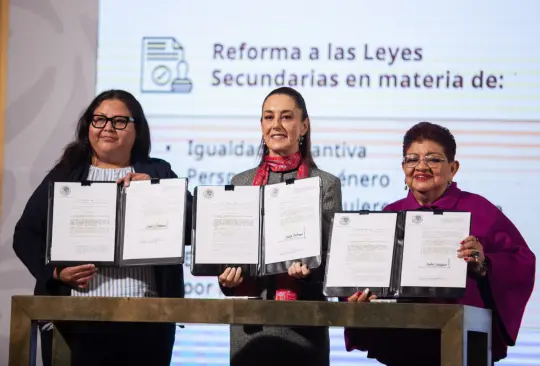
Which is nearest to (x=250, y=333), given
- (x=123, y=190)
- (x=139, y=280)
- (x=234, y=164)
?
(x=139, y=280)

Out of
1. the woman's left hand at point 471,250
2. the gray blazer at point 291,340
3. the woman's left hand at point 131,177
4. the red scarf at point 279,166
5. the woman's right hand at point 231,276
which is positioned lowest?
the gray blazer at point 291,340

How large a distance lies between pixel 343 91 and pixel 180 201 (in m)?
1.48

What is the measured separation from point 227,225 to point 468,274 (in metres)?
0.76

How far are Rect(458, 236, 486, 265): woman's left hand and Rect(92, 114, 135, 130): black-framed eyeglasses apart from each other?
119 cm

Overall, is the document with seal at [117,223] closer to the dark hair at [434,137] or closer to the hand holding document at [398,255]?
the hand holding document at [398,255]

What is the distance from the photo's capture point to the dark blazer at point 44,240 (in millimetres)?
3283

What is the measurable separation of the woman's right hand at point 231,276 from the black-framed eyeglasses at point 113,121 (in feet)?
2.19

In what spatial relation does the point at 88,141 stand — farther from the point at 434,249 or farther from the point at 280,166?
the point at 434,249

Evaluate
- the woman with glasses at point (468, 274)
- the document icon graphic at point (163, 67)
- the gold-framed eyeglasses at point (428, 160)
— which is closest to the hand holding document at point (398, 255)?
the woman with glasses at point (468, 274)

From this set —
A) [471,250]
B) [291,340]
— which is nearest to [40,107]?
[291,340]

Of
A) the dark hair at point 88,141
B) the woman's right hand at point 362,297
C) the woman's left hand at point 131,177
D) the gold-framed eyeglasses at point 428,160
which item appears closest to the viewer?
the woman's right hand at point 362,297

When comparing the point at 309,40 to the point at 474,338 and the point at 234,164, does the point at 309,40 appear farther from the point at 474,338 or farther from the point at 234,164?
the point at 474,338

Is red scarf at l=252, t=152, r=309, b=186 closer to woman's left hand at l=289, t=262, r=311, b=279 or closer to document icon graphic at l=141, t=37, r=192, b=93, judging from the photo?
woman's left hand at l=289, t=262, r=311, b=279

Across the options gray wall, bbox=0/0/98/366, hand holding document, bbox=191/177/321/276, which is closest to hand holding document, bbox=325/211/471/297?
hand holding document, bbox=191/177/321/276
